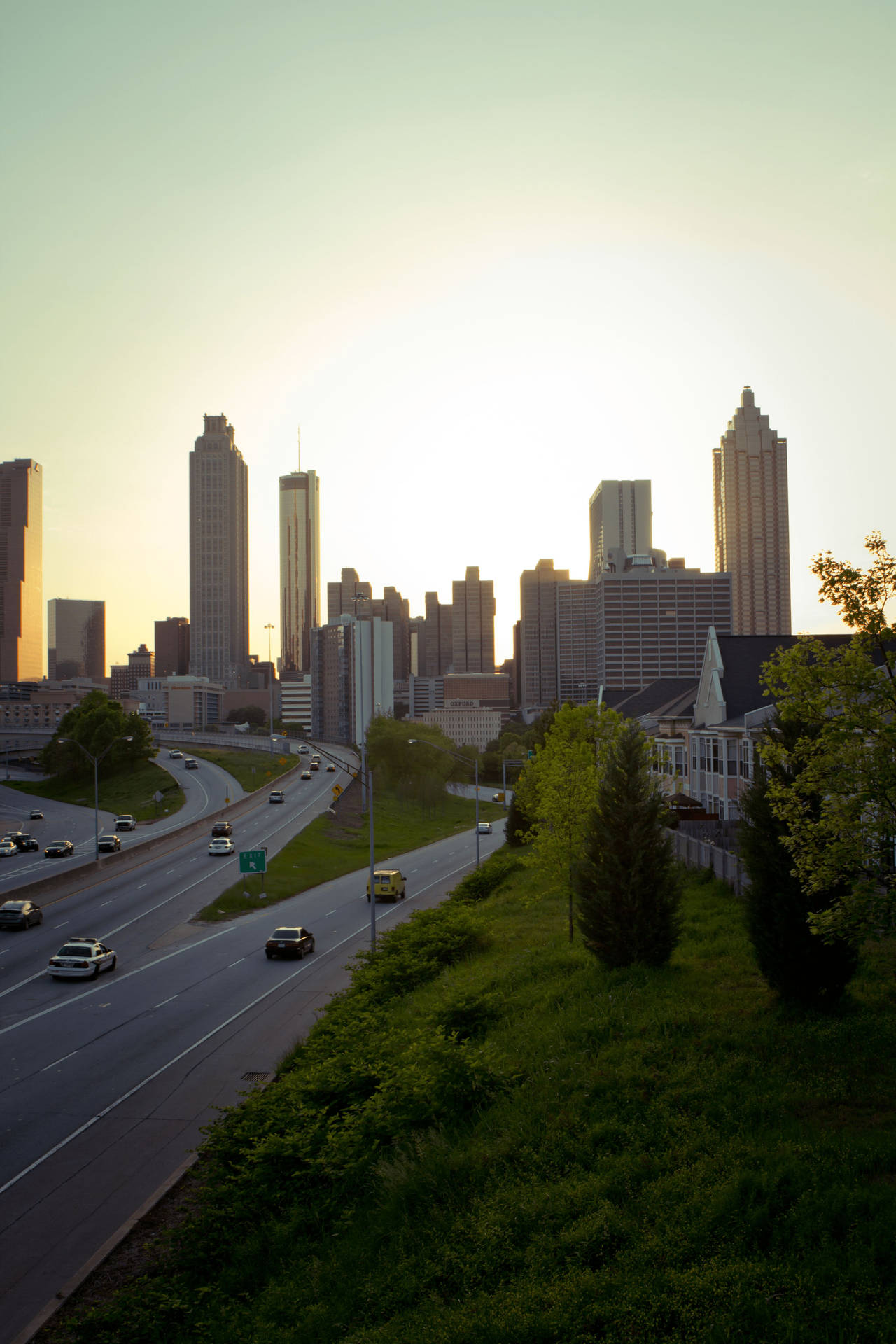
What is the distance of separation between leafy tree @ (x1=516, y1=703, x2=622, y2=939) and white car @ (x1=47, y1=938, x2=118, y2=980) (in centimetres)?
1781

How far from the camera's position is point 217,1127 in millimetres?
18359

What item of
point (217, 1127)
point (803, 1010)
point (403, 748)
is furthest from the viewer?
point (403, 748)

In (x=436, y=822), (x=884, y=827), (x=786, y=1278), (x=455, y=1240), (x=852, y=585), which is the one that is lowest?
(x=436, y=822)

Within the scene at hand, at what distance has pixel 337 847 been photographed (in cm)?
7488

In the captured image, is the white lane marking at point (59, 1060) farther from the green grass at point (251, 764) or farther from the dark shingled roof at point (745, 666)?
the green grass at point (251, 764)

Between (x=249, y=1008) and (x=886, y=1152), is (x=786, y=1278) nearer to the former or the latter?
(x=886, y=1152)

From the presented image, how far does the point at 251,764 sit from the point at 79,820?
138 ft

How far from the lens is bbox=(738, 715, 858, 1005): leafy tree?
55.9ft

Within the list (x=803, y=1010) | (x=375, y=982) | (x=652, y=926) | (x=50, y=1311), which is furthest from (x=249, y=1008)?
(x=803, y=1010)

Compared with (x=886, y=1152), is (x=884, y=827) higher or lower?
higher

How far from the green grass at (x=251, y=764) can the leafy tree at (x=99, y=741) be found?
12.3 m

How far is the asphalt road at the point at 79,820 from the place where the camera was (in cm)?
6150

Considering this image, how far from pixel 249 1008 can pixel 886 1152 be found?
24.1 meters

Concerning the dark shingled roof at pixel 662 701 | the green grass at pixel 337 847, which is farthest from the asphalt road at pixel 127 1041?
the dark shingled roof at pixel 662 701
